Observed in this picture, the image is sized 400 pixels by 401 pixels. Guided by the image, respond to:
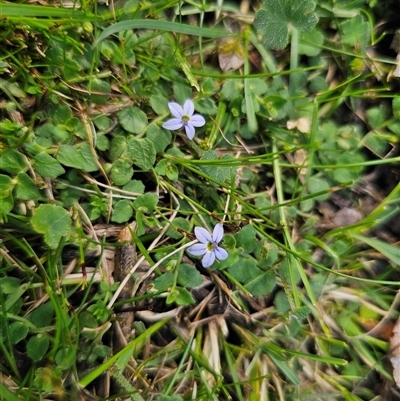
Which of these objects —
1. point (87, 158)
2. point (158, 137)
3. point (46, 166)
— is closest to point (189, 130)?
point (158, 137)

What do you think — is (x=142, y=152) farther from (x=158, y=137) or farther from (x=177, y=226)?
(x=177, y=226)

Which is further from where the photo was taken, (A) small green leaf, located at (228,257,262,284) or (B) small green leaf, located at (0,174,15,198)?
(A) small green leaf, located at (228,257,262,284)

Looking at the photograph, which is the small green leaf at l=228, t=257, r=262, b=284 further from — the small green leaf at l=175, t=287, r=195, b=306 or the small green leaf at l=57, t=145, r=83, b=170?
the small green leaf at l=57, t=145, r=83, b=170

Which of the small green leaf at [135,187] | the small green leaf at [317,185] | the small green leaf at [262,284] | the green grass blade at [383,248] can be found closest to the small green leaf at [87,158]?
the small green leaf at [135,187]

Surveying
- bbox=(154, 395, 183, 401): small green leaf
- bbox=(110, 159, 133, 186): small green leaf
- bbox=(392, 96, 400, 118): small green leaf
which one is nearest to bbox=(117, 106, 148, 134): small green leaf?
bbox=(110, 159, 133, 186): small green leaf

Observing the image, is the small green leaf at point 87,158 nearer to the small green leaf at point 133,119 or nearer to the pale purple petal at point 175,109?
the small green leaf at point 133,119

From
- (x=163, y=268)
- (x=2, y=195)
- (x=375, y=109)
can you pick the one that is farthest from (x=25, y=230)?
(x=375, y=109)
